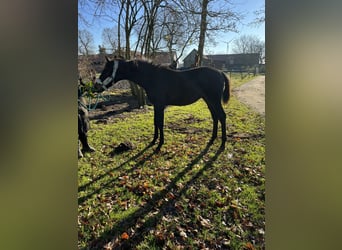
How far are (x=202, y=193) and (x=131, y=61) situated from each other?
149cm

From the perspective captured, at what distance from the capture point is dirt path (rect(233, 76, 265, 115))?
1.73 m

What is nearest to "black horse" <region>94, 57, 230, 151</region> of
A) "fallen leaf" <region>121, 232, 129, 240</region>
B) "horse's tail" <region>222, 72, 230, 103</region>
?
"horse's tail" <region>222, 72, 230, 103</region>

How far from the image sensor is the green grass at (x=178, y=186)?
1839 millimetres

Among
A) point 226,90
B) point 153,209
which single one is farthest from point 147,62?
point 153,209

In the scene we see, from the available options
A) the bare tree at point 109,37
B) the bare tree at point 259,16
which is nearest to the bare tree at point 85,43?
the bare tree at point 109,37

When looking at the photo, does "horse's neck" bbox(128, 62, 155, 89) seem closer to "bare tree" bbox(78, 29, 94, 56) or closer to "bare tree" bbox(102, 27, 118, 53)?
"bare tree" bbox(102, 27, 118, 53)

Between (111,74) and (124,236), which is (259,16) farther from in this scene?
(124,236)

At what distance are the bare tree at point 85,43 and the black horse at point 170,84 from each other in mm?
276

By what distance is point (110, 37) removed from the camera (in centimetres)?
220

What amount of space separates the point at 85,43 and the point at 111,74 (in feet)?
1.43

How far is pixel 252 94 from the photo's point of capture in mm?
1962

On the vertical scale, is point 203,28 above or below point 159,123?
above
